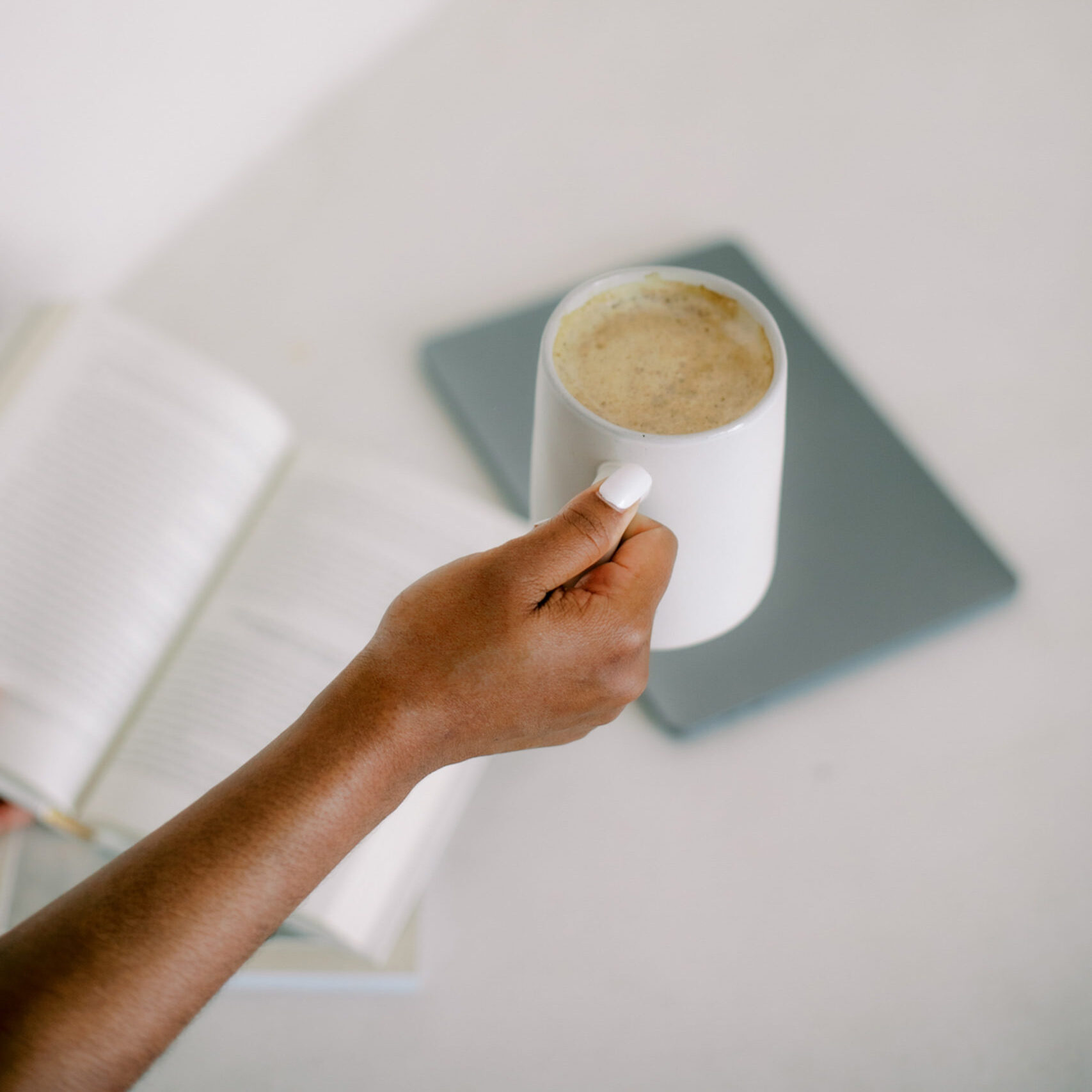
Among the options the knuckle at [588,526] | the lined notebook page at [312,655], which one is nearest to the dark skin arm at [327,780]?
the knuckle at [588,526]

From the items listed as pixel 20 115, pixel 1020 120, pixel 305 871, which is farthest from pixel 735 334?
pixel 1020 120

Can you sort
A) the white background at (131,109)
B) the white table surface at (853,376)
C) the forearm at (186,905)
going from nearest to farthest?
the forearm at (186,905)
the white table surface at (853,376)
the white background at (131,109)

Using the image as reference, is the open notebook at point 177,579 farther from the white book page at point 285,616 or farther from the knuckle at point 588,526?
the knuckle at point 588,526

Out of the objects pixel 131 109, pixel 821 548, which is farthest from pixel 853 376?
pixel 131 109

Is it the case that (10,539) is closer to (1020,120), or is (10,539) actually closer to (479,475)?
(479,475)

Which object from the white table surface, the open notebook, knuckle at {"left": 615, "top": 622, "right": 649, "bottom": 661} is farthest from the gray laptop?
knuckle at {"left": 615, "top": 622, "right": 649, "bottom": 661}

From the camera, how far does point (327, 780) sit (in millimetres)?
407

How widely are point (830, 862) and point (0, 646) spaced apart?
21.6 inches

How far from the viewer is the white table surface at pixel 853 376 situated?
627 mm

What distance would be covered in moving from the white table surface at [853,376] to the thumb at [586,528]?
339 mm

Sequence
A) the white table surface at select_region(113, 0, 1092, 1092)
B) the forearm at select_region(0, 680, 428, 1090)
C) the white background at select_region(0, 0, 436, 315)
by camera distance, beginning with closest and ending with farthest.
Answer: the forearm at select_region(0, 680, 428, 1090) → the white table surface at select_region(113, 0, 1092, 1092) → the white background at select_region(0, 0, 436, 315)

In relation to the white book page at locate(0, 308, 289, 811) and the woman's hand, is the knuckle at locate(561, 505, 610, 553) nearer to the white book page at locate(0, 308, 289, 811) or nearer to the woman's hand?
the woman's hand

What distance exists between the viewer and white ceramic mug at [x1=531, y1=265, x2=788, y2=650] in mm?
405

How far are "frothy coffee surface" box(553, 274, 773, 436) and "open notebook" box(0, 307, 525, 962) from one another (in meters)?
0.29
